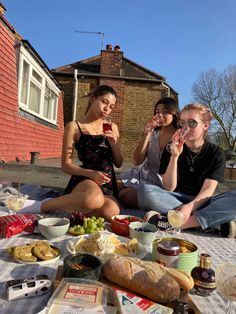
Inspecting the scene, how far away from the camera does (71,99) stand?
18.1 m

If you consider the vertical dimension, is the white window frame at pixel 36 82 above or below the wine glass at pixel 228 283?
above

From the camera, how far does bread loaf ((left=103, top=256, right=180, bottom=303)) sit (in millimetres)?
1325

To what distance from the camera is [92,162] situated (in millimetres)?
3268

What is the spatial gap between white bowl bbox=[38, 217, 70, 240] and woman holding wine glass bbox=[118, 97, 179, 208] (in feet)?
4.93

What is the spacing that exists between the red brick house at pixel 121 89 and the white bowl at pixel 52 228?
630 inches

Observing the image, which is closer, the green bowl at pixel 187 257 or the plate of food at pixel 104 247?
the green bowl at pixel 187 257

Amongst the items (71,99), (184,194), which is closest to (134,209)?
(184,194)

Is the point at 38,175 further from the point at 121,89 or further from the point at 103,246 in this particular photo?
the point at 121,89

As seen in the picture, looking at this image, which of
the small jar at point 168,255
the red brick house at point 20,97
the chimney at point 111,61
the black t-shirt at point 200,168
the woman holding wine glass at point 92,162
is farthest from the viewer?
the chimney at point 111,61

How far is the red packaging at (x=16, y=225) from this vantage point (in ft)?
7.30

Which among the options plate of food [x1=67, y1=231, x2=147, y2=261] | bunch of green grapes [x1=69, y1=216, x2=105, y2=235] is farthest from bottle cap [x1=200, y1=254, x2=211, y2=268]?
bunch of green grapes [x1=69, y1=216, x2=105, y2=235]

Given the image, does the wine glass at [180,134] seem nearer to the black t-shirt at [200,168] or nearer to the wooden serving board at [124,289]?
the black t-shirt at [200,168]

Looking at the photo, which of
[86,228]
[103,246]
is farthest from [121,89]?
[103,246]

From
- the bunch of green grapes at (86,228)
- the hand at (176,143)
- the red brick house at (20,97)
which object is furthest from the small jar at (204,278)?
the red brick house at (20,97)
